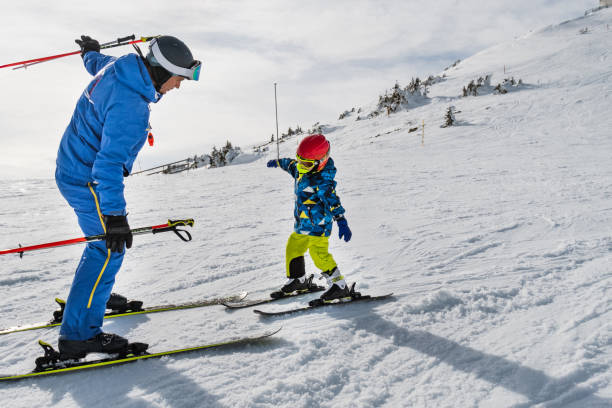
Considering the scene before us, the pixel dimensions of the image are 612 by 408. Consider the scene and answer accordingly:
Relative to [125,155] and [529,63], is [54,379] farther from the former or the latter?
[529,63]

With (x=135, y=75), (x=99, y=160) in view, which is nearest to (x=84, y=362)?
(x=99, y=160)

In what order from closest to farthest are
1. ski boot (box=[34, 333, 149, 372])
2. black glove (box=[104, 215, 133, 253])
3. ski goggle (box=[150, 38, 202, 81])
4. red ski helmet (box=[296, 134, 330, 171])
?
black glove (box=[104, 215, 133, 253]), ski goggle (box=[150, 38, 202, 81]), ski boot (box=[34, 333, 149, 372]), red ski helmet (box=[296, 134, 330, 171])

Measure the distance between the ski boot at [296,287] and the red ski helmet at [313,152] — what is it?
47.5 inches

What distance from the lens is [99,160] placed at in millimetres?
2305

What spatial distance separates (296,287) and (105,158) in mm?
2293

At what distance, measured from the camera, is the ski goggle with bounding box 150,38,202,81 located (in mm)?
2484

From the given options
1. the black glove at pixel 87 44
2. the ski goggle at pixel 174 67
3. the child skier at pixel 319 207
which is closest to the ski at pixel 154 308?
the child skier at pixel 319 207

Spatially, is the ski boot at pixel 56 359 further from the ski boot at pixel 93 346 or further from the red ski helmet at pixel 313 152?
the red ski helmet at pixel 313 152

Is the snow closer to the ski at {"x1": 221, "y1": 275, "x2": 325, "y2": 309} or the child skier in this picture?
the ski at {"x1": 221, "y1": 275, "x2": 325, "y2": 309}

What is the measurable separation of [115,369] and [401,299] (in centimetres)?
238

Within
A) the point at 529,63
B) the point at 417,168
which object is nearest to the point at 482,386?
the point at 417,168

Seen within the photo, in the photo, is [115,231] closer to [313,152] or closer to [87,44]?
[313,152]

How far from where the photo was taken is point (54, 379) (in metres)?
2.52

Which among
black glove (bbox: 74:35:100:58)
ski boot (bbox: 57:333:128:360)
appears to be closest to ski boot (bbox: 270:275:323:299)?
ski boot (bbox: 57:333:128:360)
